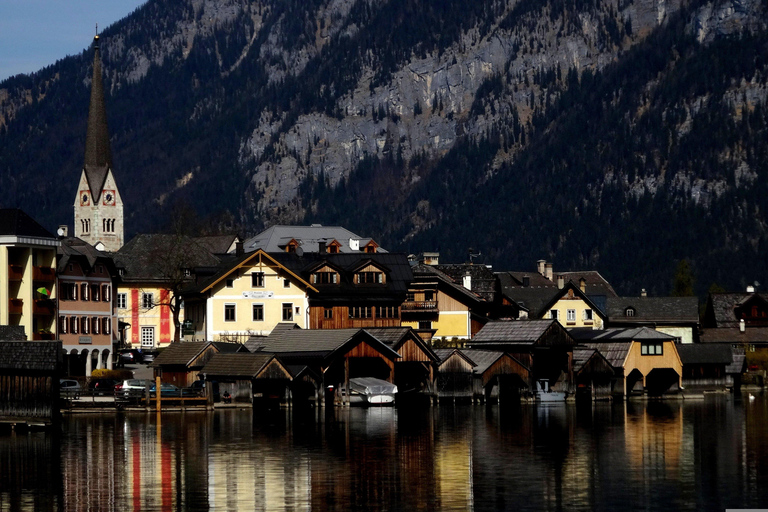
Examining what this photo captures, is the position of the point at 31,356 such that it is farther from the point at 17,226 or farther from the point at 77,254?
the point at 77,254

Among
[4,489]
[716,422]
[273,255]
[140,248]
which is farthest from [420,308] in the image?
[4,489]

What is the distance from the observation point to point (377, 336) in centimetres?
11275

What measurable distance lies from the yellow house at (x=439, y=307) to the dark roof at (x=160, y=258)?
22.6m

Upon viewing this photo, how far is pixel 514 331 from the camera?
381 feet

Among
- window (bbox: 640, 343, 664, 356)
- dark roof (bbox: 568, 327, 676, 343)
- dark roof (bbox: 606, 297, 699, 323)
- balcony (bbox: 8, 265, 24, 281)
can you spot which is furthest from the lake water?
dark roof (bbox: 606, 297, 699, 323)

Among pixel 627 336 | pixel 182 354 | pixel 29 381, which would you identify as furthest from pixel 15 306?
pixel 627 336

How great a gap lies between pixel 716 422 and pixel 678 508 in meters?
40.5

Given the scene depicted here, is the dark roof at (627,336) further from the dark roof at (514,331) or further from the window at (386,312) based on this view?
the window at (386,312)

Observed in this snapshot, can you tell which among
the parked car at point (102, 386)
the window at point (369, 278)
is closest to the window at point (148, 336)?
the window at point (369, 278)

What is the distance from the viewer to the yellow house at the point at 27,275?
118m

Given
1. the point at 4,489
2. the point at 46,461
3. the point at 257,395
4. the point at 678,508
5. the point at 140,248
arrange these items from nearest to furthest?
the point at 678,508
the point at 4,489
the point at 46,461
the point at 257,395
the point at 140,248

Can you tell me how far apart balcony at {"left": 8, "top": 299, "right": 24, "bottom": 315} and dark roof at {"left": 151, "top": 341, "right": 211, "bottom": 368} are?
14.2 meters

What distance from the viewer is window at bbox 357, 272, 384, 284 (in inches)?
5128

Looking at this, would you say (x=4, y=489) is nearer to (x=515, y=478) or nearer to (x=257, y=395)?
(x=515, y=478)
